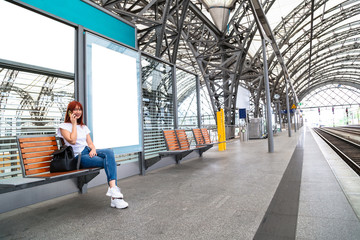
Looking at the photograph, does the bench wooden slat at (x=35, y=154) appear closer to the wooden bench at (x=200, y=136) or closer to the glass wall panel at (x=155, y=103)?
the glass wall panel at (x=155, y=103)

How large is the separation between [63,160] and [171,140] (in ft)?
10.7

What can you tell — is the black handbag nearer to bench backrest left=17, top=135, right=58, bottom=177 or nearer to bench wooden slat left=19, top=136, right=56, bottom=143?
bench backrest left=17, top=135, right=58, bottom=177

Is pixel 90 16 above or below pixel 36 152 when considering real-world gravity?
above

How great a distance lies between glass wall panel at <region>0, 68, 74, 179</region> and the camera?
300 centimetres

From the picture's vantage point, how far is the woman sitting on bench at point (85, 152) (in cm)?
295

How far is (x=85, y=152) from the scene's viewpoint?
3.24 metres

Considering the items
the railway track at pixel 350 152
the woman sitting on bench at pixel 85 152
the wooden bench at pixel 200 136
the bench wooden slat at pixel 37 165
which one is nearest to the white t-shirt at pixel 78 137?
the woman sitting on bench at pixel 85 152

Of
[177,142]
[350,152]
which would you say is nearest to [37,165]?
[177,142]

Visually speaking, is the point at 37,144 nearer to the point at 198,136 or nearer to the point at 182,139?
the point at 182,139

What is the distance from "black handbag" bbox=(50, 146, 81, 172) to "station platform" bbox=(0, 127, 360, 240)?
0.52m

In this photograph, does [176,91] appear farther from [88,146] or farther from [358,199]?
[358,199]

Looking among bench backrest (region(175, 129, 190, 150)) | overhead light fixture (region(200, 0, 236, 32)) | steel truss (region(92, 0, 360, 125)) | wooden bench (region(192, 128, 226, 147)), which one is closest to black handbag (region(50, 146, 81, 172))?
bench backrest (region(175, 129, 190, 150))

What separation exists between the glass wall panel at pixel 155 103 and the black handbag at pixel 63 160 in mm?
2418

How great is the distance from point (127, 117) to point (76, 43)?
5.30 feet
